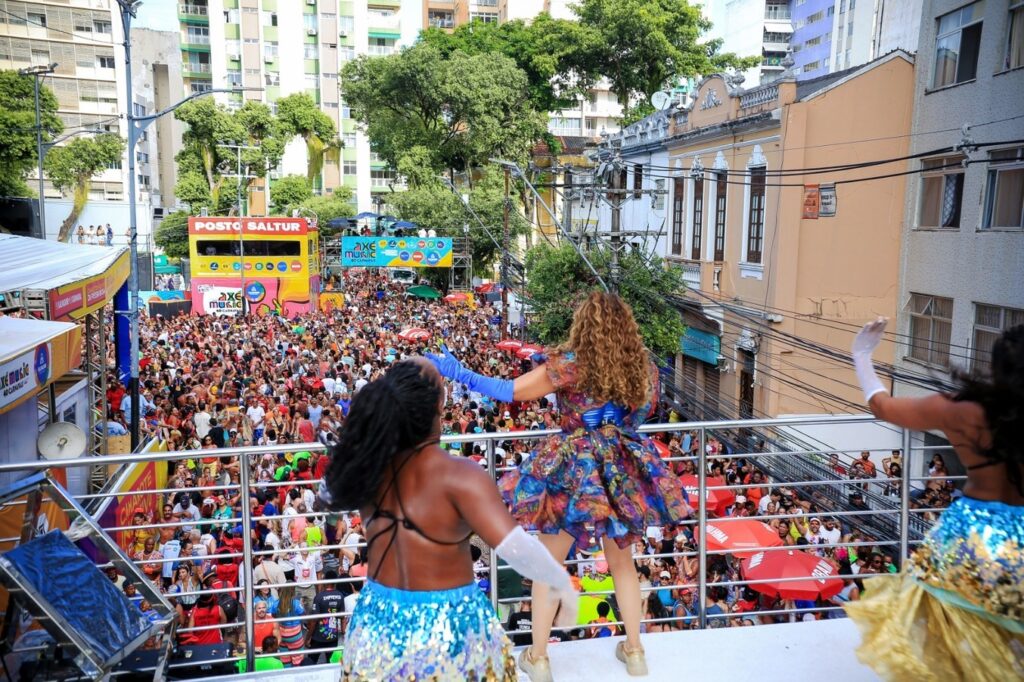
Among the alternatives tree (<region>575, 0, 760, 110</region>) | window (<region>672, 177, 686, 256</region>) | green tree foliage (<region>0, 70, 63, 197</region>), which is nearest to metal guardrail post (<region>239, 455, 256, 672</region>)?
window (<region>672, 177, 686, 256</region>)

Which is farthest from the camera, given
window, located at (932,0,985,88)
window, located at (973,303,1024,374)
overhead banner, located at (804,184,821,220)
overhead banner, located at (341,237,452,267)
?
overhead banner, located at (341,237,452,267)

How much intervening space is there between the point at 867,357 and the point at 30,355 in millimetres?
6175

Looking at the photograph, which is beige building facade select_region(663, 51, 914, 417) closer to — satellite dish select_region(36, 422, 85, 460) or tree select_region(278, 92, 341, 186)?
satellite dish select_region(36, 422, 85, 460)

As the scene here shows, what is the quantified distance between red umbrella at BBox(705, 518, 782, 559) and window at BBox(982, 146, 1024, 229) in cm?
809

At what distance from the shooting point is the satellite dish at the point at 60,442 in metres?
8.38

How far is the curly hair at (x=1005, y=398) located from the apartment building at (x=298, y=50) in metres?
56.1

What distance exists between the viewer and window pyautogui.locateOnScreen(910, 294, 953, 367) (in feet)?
49.9

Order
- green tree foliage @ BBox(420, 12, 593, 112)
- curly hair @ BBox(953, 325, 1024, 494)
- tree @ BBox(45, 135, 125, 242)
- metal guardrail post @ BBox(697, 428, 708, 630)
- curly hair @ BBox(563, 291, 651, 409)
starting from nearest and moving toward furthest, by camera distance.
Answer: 1. curly hair @ BBox(953, 325, 1024, 494)
2. curly hair @ BBox(563, 291, 651, 409)
3. metal guardrail post @ BBox(697, 428, 708, 630)
4. green tree foliage @ BBox(420, 12, 593, 112)
5. tree @ BBox(45, 135, 125, 242)

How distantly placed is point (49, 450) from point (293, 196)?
41463mm

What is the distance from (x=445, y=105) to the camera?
40969 mm

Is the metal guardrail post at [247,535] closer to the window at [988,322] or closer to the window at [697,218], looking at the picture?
the window at [988,322]

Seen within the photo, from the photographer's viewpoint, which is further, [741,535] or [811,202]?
[811,202]

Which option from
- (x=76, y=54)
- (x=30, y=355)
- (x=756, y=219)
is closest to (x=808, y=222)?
(x=756, y=219)

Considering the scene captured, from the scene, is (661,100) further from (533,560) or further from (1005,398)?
(533,560)
